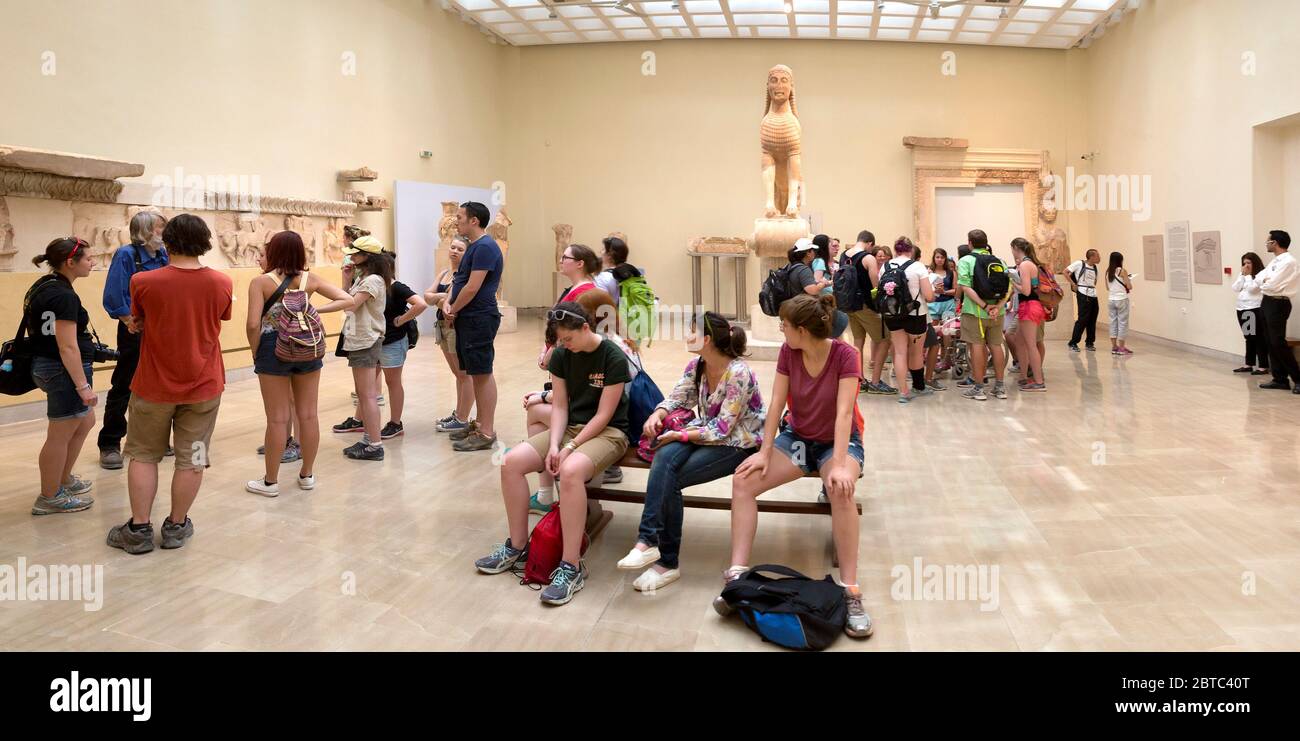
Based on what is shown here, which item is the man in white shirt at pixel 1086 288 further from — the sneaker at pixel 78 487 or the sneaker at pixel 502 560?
the sneaker at pixel 78 487

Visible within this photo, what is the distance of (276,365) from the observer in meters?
4.92

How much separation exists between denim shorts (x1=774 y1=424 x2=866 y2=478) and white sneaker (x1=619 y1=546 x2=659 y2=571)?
2.34 feet

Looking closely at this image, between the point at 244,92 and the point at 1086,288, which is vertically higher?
the point at 244,92

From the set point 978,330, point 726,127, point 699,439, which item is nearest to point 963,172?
point 726,127

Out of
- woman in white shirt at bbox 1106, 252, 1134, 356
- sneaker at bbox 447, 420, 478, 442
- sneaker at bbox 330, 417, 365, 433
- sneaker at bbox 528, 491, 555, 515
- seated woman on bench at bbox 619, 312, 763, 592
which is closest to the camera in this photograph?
seated woman on bench at bbox 619, 312, 763, 592

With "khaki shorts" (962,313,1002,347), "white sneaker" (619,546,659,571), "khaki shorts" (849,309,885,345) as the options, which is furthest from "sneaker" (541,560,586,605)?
"khaki shorts" (962,313,1002,347)

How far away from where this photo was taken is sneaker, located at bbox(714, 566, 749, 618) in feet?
11.0

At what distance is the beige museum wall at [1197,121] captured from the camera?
10.6 metres

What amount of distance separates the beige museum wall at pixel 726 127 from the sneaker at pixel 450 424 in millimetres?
12043

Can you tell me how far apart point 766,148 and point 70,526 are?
9.54 metres

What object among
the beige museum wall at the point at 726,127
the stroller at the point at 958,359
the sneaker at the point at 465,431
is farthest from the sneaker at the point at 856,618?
the beige museum wall at the point at 726,127

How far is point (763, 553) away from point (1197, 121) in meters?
11.7

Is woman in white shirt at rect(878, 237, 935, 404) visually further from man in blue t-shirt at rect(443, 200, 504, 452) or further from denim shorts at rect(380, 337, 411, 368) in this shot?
denim shorts at rect(380, 337, 411, 368)

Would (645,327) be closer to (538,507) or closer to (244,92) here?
(538,507)
